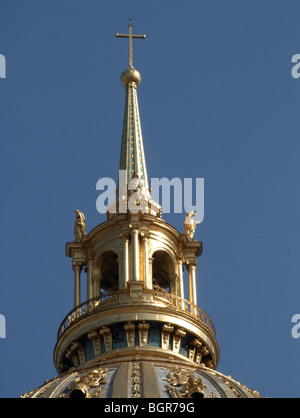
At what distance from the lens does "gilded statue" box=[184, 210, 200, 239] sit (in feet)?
266

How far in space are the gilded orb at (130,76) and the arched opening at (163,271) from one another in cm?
1150

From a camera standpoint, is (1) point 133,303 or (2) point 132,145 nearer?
(1) point 133,303

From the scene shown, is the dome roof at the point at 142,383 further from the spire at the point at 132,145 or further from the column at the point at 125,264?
the spire at the point at 132,145

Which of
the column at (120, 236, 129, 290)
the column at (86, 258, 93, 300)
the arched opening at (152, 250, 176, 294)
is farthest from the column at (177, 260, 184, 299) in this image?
the column at (86, 258, 93, 300)

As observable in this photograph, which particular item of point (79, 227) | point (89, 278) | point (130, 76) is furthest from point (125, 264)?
point (130, 76)

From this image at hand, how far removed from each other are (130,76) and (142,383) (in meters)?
24.4

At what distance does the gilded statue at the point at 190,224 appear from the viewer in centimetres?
8100

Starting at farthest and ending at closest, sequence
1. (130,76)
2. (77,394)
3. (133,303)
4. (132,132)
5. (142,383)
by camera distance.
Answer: (130,76), (132,132), (133,303), (142,383), (77,394)

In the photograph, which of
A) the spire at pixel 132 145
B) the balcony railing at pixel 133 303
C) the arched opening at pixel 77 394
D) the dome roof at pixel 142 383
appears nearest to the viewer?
the arched opening at pixel 77 394

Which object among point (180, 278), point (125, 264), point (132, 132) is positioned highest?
point (132, 132)

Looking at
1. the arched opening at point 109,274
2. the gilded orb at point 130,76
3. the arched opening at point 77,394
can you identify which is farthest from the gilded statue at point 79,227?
the arched opening at point 77,394

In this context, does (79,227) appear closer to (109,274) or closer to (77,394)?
(109,274)

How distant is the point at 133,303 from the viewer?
7425 centimetres
